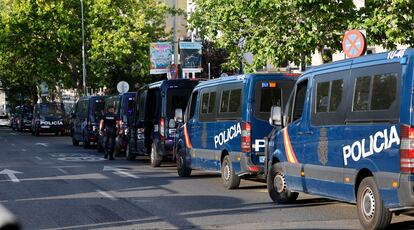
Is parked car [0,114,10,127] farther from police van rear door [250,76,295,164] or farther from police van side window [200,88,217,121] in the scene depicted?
police van rear door [250,76,295,164]

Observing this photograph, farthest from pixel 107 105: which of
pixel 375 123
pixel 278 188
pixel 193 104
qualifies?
pixel 375 123

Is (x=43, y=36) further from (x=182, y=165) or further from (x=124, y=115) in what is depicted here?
(x=182, y=165)

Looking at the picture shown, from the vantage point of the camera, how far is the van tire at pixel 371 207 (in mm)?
8469

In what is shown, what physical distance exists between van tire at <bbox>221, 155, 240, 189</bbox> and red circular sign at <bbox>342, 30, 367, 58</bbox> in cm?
317

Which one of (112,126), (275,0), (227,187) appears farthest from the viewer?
(112,126)

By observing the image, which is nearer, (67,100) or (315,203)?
(315,203)

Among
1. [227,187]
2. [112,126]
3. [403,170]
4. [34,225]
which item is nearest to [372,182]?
[403,170]

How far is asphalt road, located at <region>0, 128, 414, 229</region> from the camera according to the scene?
380 inches

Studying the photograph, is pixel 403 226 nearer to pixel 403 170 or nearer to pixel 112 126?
pixel 403 170

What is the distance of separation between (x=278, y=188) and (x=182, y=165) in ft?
17.2

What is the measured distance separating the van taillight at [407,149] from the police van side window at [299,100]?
318 centimetres

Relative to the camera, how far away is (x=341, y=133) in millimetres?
9562

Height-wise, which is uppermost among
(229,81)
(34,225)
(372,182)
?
(229,81)

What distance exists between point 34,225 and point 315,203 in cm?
456
